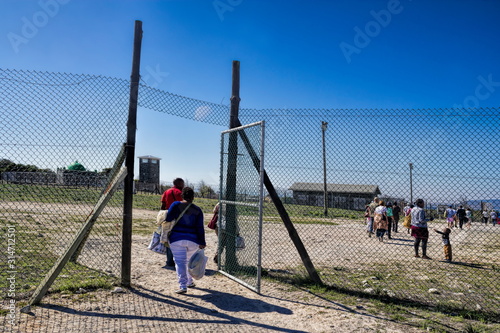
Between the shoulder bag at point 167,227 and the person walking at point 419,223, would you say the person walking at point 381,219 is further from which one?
the shoulder bag at point 167,227

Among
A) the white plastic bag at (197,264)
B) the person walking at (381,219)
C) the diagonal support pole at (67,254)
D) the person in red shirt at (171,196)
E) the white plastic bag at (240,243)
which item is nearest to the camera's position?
the diagonal support pole at (67,254)

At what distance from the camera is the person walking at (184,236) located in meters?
5.41

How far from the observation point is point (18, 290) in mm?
5000

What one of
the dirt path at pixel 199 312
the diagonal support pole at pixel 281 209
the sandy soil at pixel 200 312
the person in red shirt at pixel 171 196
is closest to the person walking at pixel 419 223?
the diagonal support pole at pixel 281 209

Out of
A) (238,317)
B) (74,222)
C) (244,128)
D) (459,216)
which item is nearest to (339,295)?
(238,317)

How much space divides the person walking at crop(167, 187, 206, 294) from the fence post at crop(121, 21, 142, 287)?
70 cm

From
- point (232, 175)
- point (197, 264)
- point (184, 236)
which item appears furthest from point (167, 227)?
point (232, 175)

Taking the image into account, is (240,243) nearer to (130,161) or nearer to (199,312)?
(199,312)

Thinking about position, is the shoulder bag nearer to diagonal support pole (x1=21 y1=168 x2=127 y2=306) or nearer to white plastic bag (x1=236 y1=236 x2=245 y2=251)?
diagonal support pole (x1=21 y1=168 x2=127 y2=306)

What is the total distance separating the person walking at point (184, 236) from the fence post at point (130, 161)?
0.70 metres

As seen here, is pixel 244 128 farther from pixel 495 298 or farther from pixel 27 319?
pixel 495 298

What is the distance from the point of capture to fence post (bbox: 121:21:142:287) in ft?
18.3

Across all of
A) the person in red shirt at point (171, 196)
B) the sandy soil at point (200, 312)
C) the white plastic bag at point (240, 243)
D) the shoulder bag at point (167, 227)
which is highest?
the person in red shirt at point (171, 196)

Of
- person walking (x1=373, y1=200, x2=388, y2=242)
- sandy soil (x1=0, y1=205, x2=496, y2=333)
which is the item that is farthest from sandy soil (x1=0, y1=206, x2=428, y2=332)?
person walking (x1=373, y1=200, x2=388, y2=242)
